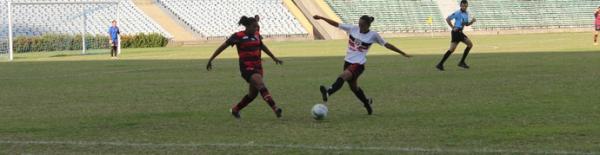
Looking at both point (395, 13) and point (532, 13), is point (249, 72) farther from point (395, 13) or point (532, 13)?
point (532, 13)

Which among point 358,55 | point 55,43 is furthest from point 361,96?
point 55,43

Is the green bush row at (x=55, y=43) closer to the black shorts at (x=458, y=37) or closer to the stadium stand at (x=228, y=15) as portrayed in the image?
the stadium stand at (x=228, y=15)

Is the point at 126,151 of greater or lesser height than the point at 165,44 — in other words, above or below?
above

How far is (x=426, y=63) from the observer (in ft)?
91.9

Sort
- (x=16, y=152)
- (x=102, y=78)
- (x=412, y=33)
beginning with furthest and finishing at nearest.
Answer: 1. (x=412, y=33)
2. (x=102, y=78)
3. (x=16, y=152)

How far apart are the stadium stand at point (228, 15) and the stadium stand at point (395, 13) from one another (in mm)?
4476

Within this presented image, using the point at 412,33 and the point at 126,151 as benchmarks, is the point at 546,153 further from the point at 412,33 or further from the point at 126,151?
the point at 412,33

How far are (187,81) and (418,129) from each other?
36.1 feet

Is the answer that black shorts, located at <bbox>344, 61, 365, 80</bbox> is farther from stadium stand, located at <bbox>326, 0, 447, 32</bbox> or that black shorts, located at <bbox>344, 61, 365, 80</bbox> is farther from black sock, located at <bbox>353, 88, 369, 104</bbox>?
stadium stand, located at <bbox>326, 0, 447, 32</bbox>

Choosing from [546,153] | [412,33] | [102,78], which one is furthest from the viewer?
[412,33]

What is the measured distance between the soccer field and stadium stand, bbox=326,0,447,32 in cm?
5099

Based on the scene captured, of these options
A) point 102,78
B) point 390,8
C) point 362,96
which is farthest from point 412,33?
point 362,96

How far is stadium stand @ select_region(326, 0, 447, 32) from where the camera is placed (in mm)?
75750

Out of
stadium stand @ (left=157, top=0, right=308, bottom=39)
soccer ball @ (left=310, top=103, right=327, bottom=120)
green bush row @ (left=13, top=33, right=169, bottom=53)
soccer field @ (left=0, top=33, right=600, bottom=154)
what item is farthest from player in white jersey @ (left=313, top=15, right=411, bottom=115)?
stadium stand @ (left=157, top=0, right=308, bottom=39)
